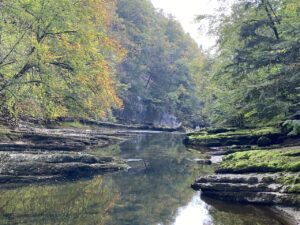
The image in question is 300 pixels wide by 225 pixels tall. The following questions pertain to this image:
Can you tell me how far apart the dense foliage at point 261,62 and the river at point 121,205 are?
3.77 meters

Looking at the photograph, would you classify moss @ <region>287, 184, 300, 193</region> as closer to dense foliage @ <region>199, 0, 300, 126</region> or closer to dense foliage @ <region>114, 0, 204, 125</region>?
dense foliage @ <region>199, 0, 300, 126</region>

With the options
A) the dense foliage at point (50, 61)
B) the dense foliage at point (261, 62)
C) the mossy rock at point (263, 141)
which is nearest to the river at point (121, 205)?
the dense foliage at point (261, 62)

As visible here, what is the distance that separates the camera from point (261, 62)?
1073 cm

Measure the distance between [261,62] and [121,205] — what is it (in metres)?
8.10

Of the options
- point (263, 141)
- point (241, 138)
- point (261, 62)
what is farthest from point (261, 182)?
point (241, 138)

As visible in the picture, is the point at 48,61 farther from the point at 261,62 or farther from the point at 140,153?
the point at 261,62

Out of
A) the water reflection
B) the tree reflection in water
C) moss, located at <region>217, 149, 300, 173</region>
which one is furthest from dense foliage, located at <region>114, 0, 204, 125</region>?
the water reflection

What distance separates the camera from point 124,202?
7590mm

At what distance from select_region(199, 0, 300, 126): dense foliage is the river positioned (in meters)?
3.77

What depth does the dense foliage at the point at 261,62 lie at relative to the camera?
29.5ft

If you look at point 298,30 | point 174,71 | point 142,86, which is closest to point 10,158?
point 298,30

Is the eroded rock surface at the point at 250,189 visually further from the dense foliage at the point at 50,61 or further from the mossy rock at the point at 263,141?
the dense foliage at the point at 50,61

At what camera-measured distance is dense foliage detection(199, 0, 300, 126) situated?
353 inches

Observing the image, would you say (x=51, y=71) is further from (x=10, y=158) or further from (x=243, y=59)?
(x=243, y=59)
